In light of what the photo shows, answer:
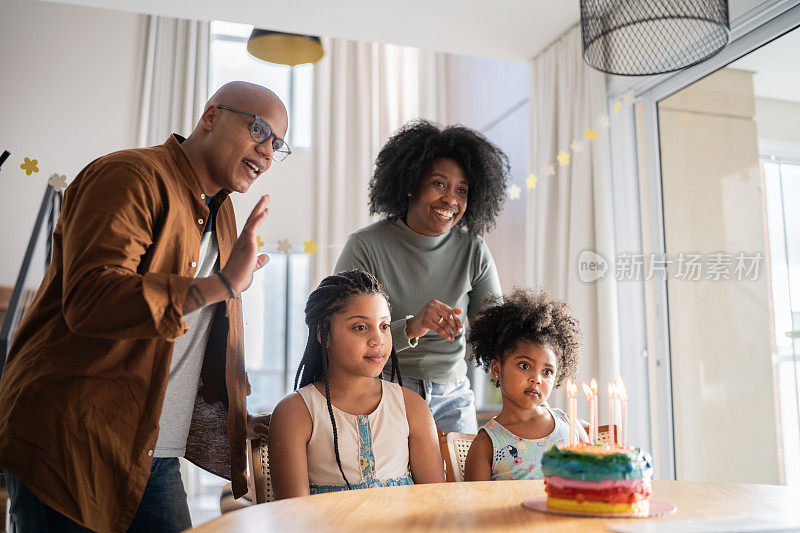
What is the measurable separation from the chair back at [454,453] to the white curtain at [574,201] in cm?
157

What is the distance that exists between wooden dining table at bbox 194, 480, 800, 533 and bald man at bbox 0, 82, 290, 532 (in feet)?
1.10

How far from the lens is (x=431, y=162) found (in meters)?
2.19

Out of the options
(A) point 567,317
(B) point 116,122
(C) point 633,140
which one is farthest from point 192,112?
(A) point 567,317

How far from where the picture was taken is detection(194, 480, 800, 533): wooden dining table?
3.18 ft

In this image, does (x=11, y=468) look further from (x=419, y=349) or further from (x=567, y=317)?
(x=567, y=317)

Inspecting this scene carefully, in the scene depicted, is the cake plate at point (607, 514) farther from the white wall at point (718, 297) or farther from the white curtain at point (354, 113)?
the white curtain at point (354, 113)

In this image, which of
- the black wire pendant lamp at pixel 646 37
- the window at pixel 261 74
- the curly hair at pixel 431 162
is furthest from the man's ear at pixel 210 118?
the window at pixel 261 74

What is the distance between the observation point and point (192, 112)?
5.52m

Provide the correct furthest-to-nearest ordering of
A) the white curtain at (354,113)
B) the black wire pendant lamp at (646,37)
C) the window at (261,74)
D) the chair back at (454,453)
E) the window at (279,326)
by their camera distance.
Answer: the window at (261,74) → the window at (279,326) → the white curtain at (354,113) → the black wire pendant lamp at (646,37) → the chair back at (454,453)

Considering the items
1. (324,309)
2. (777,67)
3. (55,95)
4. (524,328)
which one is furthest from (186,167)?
(55,95)

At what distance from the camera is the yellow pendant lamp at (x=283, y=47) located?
390 centimetres

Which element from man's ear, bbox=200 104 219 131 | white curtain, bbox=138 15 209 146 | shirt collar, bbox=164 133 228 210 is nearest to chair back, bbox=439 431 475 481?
shirt collar, bbox=164 133 228 210

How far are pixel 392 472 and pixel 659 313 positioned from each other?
2005 mm

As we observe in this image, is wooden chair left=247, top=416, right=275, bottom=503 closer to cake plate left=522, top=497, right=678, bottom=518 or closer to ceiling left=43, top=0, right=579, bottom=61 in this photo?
cake plate left=522, top=497, right=678, bottom=518
